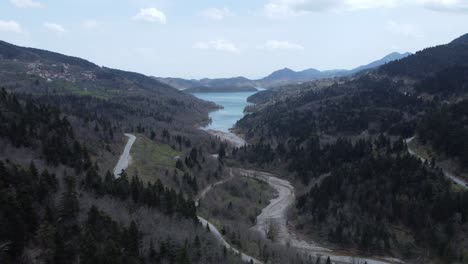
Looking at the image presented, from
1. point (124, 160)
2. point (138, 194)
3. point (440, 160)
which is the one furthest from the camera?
point (440, 160)

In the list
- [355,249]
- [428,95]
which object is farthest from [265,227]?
[428,95]

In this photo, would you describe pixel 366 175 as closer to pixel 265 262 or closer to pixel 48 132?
pixel 265 262

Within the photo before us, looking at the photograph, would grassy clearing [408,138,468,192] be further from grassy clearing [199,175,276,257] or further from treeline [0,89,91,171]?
treeline [0,89,91,171]

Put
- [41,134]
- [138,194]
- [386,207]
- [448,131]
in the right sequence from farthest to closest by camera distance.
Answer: [448,131], [386,207], [41,134], [138,194]

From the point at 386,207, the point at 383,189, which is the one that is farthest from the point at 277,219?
the point at 383,189

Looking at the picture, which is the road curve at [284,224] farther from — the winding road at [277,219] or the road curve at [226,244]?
the road curve at [226,244]

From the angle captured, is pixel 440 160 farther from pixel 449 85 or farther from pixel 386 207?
pixel 449 85
